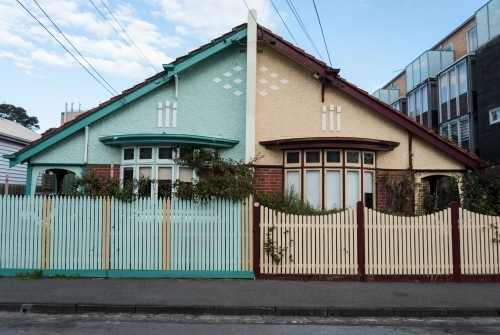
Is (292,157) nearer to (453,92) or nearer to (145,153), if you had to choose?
(145,153)

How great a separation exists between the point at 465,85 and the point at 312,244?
60.8ft

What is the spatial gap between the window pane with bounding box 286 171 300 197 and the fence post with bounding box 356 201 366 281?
2.96 m

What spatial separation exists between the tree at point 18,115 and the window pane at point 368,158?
5106cm

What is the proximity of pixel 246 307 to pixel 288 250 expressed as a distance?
7.68 ft

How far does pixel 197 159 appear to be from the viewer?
9961 millimetres

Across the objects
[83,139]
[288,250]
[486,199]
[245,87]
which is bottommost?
[288,250]

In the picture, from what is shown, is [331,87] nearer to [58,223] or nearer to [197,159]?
[197,159]

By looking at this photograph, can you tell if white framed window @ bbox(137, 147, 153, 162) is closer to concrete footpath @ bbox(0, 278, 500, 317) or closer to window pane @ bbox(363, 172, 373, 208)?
concrete footpath @ bbox(0, 278, 500, 317)

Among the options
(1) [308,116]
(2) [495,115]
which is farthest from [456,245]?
(2) [495,115]

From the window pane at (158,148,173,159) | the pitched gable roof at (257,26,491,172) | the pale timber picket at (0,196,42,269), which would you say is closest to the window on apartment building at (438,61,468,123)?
the pitched gable roof at (257,26,491,172)

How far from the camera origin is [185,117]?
12.5 m

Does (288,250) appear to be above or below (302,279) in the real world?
above

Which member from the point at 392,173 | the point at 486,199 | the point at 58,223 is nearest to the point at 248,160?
the point at 392,173

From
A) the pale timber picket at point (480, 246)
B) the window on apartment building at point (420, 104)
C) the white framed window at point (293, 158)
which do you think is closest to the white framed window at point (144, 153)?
the white framed window at point (293, 158)
